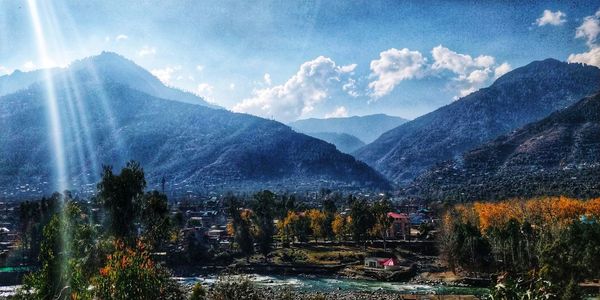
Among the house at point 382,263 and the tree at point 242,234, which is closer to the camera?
the house at point 382,263

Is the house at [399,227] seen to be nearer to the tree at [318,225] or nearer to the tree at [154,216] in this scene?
the tree at [318,225]

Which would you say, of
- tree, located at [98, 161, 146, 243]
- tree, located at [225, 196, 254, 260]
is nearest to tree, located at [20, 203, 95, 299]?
tree, located at [98, 161, 146, 243]

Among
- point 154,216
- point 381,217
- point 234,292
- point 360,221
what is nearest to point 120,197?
point 154,216

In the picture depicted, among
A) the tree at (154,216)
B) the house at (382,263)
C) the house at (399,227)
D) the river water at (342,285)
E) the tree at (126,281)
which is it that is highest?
the tree at (154,216)

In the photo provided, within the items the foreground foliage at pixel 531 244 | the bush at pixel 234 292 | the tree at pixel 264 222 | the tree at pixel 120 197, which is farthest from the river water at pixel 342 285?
the bush at pixel 234 292

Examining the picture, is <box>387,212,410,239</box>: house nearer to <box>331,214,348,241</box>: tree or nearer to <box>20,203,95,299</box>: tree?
<box>331,214,348,241</box>: tree

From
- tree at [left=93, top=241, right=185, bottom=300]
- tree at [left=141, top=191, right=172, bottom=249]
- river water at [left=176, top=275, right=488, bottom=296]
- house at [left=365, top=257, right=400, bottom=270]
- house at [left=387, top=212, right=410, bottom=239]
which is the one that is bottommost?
river water at [left=176, top=275, right=488, bottom=296]

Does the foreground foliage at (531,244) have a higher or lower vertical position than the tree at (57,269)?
lower

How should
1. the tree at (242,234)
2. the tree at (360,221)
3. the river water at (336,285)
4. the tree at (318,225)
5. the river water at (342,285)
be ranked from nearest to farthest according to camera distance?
the river water at (336,285)
the river water at (342,285)
the tree at (242,234)
the tree at (360,221)
the tree at (318,225)
